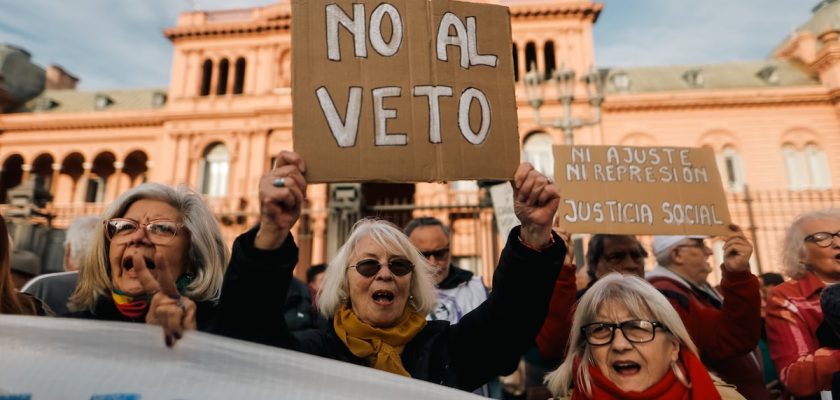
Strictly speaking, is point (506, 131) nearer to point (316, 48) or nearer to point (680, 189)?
point (316, 48)

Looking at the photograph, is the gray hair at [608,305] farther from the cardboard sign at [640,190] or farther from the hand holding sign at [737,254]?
the cardboard sign at [640,190]

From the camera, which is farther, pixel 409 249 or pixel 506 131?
pixel 409 249

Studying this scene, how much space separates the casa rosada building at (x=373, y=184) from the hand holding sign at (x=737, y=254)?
595 inches

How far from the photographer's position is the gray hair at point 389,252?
7.28 feet

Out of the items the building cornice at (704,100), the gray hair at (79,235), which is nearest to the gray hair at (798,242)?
the gray hair at (79,235)

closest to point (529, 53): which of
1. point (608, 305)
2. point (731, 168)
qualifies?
point (731, 168)

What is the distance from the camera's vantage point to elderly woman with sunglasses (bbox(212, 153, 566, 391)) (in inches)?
75.7

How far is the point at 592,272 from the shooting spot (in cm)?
Result: 366

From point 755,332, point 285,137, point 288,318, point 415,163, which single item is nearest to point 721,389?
point 755,332

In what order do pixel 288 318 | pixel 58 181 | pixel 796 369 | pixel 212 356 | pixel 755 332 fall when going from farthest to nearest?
1. pixel 58 181
2. pixel 288 318
3. pixel 755 332
4. pixel 796 369
5. pixel 212 356

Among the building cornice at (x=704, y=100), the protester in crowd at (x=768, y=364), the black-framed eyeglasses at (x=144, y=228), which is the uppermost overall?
the building cornice at (x=704, y=100)

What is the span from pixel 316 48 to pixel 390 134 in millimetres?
447

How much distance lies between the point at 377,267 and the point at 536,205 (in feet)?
2.33

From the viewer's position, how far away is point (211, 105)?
22.3m
